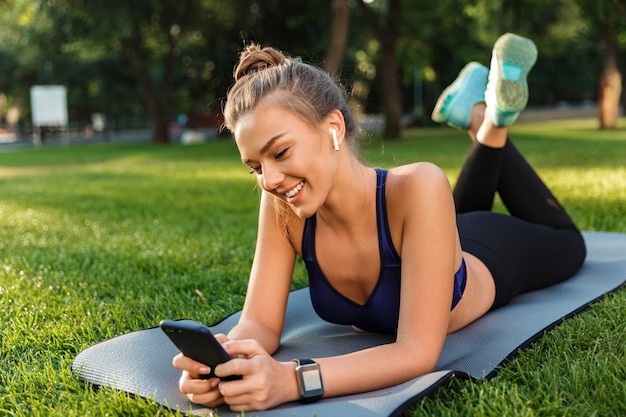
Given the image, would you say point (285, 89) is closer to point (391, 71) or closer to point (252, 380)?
point (252, 380)

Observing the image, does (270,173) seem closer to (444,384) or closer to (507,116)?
(444,384)

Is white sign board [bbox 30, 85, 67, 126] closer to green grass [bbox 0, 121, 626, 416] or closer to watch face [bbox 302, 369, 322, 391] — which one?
green grass [bbox 0, 121, 626, 416]

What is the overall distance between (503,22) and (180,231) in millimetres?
15356

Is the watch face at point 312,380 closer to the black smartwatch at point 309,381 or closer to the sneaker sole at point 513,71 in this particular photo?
the black smartwatch at point 309,381

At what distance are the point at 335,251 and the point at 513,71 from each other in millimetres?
1782

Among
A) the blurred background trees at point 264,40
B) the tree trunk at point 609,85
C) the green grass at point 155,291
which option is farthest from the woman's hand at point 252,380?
the tree trunk at point 609,85

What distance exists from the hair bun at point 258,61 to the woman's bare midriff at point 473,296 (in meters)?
1.20

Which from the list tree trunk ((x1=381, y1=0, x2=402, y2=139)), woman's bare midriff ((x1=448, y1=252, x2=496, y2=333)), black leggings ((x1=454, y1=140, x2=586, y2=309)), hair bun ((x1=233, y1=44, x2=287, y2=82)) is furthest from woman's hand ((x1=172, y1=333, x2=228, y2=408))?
tree trunk ((x1=381, y1=0, x2=402, y2=139))

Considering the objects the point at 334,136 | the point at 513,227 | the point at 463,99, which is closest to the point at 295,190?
the point at 334,136

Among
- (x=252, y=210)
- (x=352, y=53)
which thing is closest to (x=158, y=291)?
(x=252, y=210)

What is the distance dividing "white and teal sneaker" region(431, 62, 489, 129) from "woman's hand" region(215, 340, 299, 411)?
101 inches

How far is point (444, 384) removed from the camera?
2361 mm

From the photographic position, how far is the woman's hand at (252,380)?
208 centimetres

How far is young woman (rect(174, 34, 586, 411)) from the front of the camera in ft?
7.30
